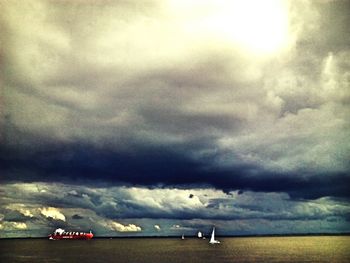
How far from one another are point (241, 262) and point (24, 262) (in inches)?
2486

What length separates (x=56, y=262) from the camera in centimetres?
13225

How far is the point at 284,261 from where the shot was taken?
135 metres

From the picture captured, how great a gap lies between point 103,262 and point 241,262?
39649mm

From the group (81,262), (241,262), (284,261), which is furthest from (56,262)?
(284,261)

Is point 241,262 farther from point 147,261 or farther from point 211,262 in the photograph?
point 147,261

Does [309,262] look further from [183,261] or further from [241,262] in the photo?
[183,261]

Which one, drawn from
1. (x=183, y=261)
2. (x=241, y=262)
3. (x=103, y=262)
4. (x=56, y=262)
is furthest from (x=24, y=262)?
(x=241, y=262)

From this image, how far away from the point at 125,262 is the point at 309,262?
52362mm

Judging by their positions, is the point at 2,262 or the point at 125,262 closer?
the point at 125,262

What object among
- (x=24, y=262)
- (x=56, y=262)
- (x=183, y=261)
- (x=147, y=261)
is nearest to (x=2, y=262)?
(x=24, y=262)

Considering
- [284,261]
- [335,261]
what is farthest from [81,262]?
[335,261]

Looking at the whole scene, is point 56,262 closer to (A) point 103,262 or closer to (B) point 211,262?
(A) point 103,262

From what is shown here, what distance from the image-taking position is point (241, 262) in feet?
438

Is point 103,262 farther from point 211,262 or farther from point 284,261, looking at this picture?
point 284,261
